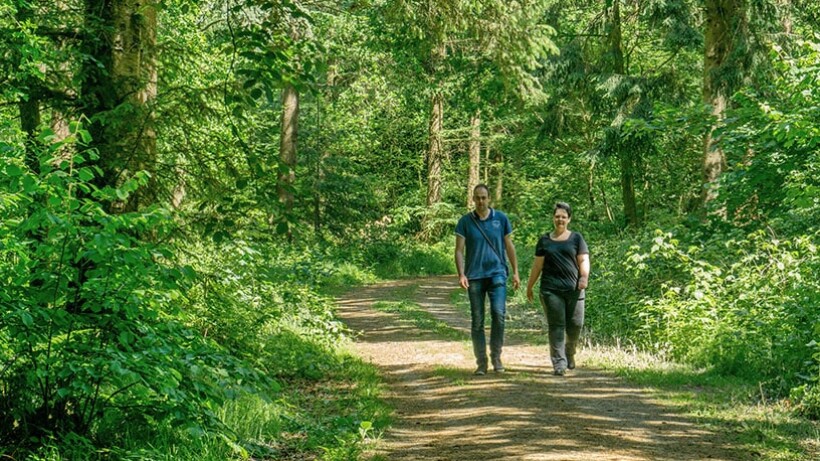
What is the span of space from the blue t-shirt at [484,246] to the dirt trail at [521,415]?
124 cm

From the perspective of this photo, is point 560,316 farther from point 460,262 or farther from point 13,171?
point 13,171

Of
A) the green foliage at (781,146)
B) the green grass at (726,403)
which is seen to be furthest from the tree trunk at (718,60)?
the green grass at (726,403)

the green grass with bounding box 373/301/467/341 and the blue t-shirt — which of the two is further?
the green grass with bounding box 373/301/467/341

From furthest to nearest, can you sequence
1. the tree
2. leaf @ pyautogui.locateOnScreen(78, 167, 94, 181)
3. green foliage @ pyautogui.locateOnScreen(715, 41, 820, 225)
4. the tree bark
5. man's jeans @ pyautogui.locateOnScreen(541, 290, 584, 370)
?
the tree, man's jeans @ pyautogui.locateOnScreen(541, 290, 584, 370), green foliage @ pyautogui.locateOnScreen(715, 41, 820, 225), the tree bark, leaf @ pyautogui.locateOnScreen(78, 167, 94, 181)

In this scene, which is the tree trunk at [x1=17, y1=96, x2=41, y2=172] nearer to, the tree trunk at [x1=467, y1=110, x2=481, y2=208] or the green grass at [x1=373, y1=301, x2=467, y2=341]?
the green grass at [x1=373, y1=301, x2=467, y2=341]

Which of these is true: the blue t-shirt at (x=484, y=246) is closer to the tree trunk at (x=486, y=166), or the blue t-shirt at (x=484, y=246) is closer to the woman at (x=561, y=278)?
the woman at (x=561, y=278)

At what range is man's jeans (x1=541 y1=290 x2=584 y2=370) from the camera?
9.85 meters

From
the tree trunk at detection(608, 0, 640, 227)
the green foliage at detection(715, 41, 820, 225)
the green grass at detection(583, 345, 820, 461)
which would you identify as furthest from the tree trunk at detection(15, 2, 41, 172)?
the tree trunk at detection(608, 0, 640, 227)

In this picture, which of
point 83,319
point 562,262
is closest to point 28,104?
point 83,319

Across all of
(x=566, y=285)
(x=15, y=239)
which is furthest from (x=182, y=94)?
(x=566, y=285)

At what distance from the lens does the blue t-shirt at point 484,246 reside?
9688mm

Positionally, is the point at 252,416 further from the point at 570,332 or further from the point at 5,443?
the point at 570,332

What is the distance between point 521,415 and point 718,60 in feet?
39.7

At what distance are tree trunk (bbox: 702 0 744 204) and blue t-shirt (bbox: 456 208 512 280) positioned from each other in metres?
8.18
